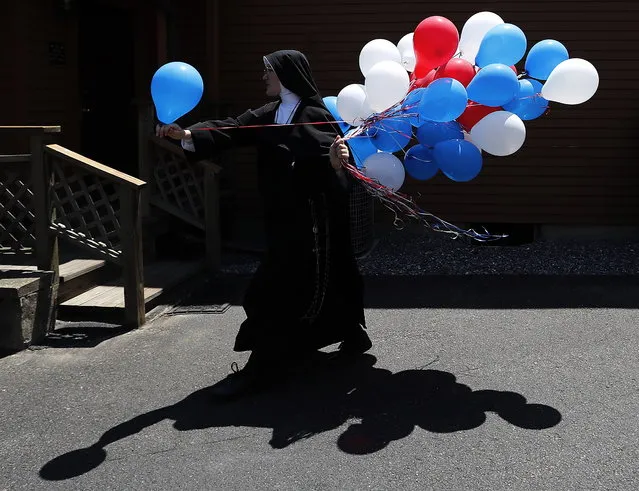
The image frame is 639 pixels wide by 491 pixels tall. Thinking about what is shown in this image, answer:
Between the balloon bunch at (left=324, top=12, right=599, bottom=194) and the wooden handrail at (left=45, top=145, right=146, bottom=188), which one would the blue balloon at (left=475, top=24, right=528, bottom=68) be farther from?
the wooden handrail at (left=45, top=145, right=146, bottom=188)

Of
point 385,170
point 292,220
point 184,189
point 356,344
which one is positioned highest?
point 385,170

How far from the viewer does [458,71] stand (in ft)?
13.7

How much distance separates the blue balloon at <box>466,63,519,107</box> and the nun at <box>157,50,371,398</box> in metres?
0.79

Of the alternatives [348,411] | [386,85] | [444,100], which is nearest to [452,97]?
[444,100]

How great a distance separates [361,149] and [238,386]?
1465 mm

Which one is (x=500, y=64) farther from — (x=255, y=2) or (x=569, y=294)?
(x=255, y=2)

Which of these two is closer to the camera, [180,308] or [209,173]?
[180,308]

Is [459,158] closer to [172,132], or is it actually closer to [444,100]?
[444,100]

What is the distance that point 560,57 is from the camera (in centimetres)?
428

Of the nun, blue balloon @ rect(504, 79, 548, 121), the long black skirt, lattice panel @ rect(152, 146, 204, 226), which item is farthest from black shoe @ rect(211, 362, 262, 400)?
lattice panel @ rect(152, 146, 204, 226)

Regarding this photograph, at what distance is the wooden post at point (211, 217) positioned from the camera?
7426mm

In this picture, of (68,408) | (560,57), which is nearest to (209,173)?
(68,408)

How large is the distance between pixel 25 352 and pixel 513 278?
418 centimetres

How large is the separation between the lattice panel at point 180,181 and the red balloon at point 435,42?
3.63 metres
